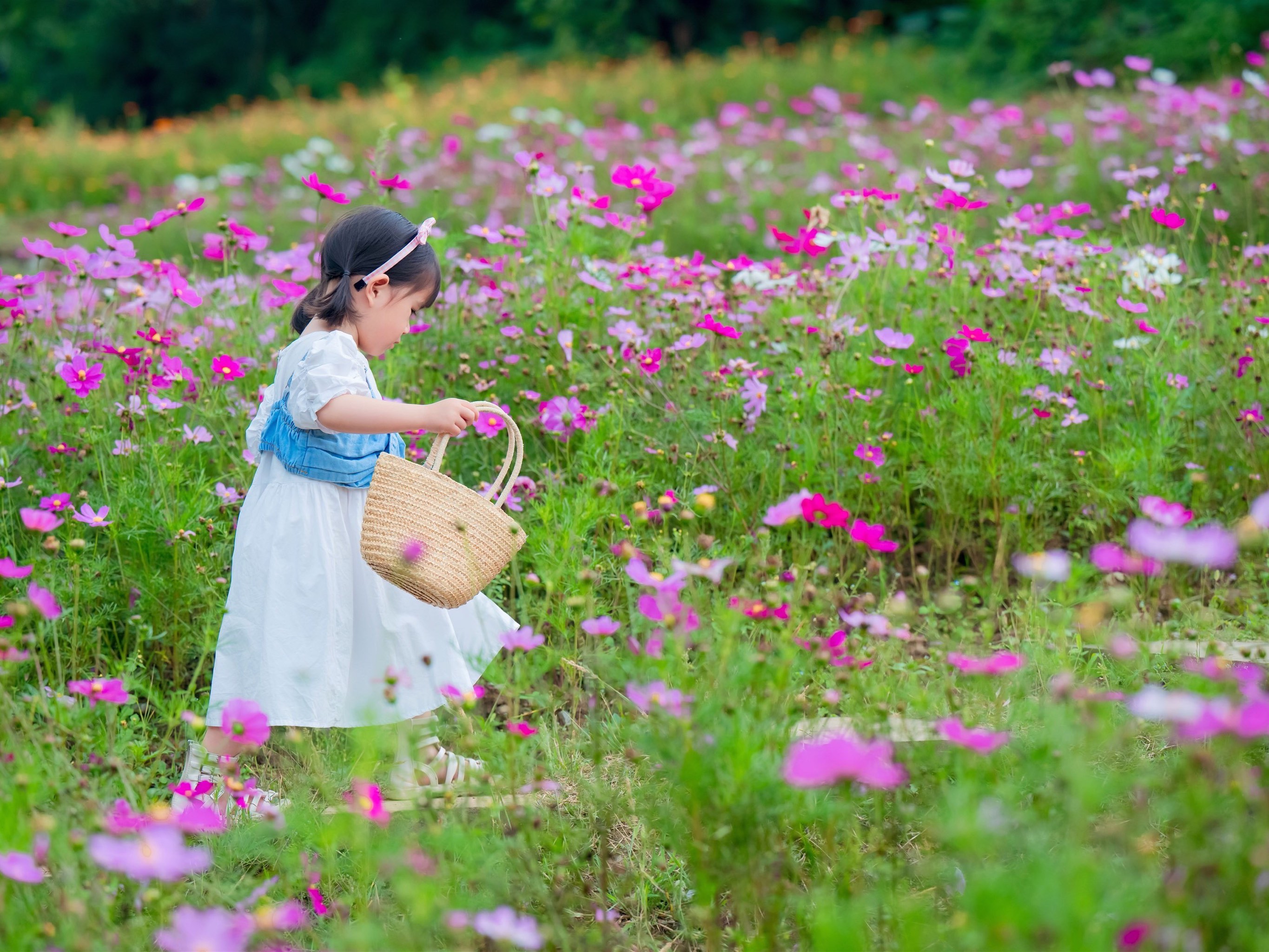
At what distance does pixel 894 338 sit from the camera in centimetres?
296

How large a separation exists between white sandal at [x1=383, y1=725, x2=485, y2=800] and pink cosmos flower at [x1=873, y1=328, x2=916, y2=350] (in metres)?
1.47

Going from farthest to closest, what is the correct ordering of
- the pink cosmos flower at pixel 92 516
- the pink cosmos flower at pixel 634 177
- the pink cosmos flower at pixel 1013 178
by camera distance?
1. the pink cosmos flower at pixel 1013 178
2. the pink cosmos flower at pixel 634 177
3. the pink cosmos flower at pixel 92 516

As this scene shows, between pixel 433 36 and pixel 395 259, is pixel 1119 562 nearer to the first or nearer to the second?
pixel 395 259

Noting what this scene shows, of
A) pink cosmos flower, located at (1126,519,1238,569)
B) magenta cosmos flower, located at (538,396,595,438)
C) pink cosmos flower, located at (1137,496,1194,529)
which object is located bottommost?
magenta cosmos flower, located at (538,396,595,438)

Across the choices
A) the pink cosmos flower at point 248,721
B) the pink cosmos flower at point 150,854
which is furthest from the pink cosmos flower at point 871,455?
the pink cosmos flower at point 150,854

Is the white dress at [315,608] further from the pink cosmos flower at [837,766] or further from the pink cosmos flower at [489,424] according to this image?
the pink cosmos flower at [837,766]

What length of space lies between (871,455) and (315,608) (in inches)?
53.9

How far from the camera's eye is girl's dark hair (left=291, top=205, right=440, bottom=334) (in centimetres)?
230

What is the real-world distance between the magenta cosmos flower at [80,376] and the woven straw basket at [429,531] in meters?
0.97

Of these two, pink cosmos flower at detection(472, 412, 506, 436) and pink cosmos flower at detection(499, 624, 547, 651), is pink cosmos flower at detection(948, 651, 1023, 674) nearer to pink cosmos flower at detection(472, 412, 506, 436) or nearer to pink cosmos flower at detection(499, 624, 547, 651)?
pink cosmos flower at detection(499, 624, 547, 651)

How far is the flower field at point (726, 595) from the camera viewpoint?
4.42 feet

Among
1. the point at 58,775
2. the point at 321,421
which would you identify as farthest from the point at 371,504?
the point at 58,775

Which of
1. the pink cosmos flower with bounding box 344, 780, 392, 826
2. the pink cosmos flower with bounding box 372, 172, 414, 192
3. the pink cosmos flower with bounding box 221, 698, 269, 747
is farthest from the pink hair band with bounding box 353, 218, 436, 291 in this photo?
the pink cosmos flower with bounding box 344, 780, 392, 826

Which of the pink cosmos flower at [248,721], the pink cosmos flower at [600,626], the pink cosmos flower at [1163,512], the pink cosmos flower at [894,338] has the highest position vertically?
the pink cosmos flower at [1163,512]
